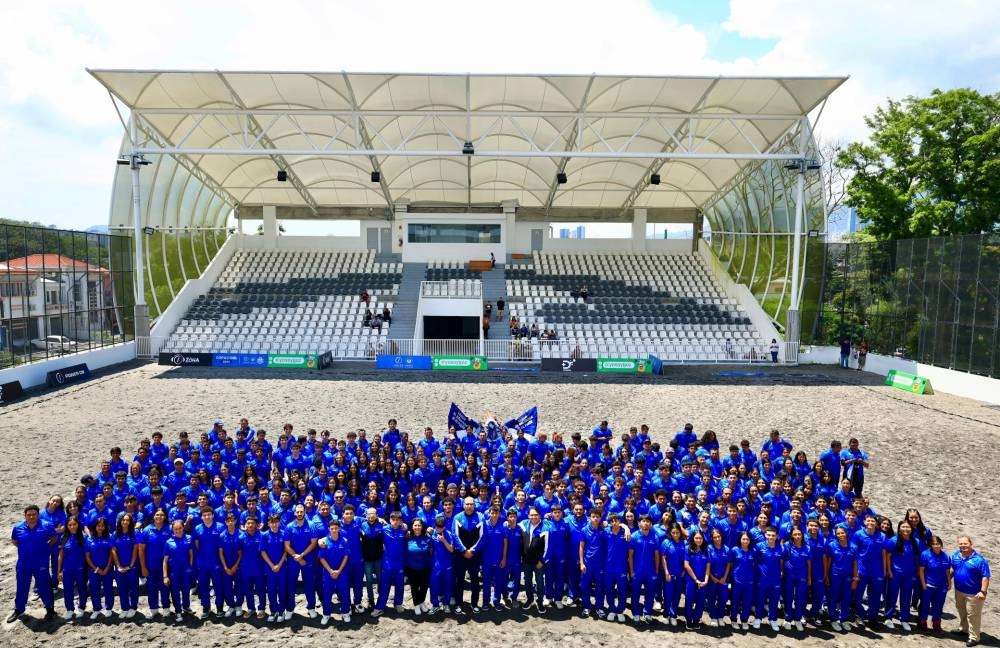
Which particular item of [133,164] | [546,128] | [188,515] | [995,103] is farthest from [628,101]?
[188,515]

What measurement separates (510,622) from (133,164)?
23961 mm

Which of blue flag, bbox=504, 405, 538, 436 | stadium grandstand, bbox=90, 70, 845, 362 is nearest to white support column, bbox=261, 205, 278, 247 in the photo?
stadium grandstand, bbox=90, 70, 845, 362

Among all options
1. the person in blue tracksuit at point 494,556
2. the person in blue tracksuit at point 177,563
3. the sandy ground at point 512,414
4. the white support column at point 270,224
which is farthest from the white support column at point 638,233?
the person in blue tracksuit at point 177,563

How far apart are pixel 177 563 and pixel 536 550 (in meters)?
3.92

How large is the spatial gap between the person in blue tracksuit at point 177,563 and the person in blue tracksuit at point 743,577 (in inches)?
233

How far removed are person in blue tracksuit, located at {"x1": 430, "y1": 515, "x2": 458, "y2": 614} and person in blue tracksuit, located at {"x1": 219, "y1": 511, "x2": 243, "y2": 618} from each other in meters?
2.13

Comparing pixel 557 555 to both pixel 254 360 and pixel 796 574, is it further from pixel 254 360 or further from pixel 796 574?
pixel 254 360

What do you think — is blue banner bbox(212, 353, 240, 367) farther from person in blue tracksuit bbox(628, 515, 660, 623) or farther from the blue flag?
person in blue tracksuit bbox(628, 515, 660, 623)

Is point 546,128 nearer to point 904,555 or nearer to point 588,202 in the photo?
point 588,202

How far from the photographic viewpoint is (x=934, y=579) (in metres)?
6.40

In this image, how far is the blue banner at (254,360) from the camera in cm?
2356

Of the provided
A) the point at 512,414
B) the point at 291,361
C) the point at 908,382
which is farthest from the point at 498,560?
the point at 908,382

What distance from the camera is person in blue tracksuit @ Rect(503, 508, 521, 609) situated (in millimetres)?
6738

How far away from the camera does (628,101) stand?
22422mm
